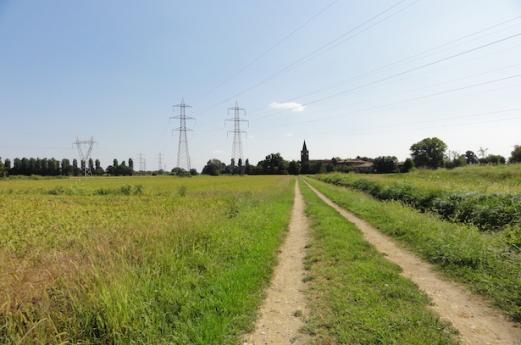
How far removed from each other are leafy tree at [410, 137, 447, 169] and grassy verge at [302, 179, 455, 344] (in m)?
107

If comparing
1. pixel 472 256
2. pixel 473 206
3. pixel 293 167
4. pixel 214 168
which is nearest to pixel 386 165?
pixel 293 167

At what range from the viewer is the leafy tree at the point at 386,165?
11234cm

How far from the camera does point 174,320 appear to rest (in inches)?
195

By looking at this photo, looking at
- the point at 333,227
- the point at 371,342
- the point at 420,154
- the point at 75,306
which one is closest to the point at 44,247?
the point at 75,306

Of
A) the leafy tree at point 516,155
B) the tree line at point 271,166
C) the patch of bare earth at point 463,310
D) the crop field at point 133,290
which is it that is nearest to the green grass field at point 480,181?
the patch of bare earth at point 463,310

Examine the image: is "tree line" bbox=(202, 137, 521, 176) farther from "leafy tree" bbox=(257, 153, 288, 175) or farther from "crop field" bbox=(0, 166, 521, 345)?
"crop field" bbox=(0, 166, 521, 345)

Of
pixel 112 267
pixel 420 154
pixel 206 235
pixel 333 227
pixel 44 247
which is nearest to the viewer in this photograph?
pixel 112 267

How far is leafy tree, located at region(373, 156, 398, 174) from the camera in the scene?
11234 centimetres

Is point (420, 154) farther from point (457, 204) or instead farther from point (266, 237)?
point (266, 237)

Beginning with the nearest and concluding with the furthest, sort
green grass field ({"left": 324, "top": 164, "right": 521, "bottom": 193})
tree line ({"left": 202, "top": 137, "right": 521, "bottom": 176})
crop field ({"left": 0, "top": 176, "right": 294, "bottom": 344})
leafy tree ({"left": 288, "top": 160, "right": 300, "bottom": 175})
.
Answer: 1. crop field ({"left": 0, "top": 176, "right": 294, "bottom": 344})
2. green grass field ({"left": 324, "top": 164, "right": 521, "bottom": 193})
3. tree line ({"left": 202, "top": 137, "right": 521, "bottom": 176})
4. leafy tree ({"left": 288, "top": 160, "right": 300, "bottom": 175})

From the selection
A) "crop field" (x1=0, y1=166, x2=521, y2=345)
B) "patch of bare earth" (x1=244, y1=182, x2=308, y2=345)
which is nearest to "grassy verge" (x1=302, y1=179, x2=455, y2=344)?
"crop field" (x1=0, y1=166, x2=521, y2=345)

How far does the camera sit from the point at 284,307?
5.60 meters

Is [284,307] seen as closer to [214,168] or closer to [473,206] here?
[473,206]

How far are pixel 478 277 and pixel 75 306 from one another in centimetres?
806
